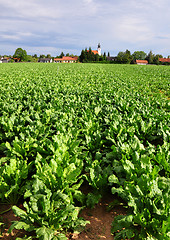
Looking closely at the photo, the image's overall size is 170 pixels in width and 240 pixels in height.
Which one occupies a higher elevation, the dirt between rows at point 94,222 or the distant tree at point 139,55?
the distant tree at point 139,55

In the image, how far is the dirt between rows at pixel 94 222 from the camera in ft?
8.39

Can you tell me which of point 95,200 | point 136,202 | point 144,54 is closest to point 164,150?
point 136,202

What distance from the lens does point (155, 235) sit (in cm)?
231

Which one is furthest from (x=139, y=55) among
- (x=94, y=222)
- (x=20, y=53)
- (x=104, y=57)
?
(x=94, y=222)

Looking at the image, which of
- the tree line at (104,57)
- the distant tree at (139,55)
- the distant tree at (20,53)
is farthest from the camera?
the distant tree at (139,55)

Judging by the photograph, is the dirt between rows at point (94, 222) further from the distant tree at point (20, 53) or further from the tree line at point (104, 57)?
the distant tree at point (20, 53)

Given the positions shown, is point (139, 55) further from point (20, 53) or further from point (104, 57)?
point (20, 53)

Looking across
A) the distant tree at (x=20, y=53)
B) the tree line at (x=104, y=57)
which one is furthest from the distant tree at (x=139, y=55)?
the distant tree at (x=20, y=53)

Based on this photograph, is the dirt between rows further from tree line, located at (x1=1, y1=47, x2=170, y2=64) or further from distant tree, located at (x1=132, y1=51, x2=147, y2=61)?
distant tree, located at (x1=132, y1=51, x2=147, y2=61)

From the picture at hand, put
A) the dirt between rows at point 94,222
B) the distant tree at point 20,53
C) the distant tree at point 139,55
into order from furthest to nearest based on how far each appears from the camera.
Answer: the distant tree at point 139,55 < the distant tree at point 20,53 < the dirt between rows at point 94,222

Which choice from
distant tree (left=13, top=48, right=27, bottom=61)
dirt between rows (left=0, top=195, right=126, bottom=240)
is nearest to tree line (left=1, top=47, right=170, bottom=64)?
distant tree (left=13, top=48, right=27, bottom=61)

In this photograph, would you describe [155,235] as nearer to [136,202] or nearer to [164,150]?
[136,202]

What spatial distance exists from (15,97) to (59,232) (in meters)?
7.44

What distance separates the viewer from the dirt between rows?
2.56 m
